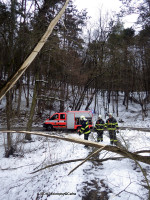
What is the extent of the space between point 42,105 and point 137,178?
15.7 meters

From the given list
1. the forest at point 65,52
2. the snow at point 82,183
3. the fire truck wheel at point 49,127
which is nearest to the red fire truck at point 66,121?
the fire truck wheel at point 49,127

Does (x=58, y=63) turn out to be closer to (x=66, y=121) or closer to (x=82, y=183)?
(x=66, y=121)

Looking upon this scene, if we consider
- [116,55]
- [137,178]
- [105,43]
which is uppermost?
[105,43]

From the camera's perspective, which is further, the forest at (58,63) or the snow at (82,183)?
the snow at (82,183)

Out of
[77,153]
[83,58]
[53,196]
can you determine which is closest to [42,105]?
[83,58]

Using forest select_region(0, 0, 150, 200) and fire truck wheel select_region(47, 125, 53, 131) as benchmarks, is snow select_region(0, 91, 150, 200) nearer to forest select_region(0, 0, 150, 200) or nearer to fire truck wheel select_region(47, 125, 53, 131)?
forest select_region(0, 0, 150, 200)

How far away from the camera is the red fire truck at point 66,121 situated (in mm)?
12909

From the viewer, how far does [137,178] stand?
3.83m

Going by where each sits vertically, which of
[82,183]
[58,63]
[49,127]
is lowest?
[49,127]

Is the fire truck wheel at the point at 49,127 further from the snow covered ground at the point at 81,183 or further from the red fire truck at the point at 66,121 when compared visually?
the snow covered ground at the point at 81,183

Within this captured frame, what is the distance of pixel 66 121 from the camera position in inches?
516

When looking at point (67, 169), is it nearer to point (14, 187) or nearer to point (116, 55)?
point (14, 187)

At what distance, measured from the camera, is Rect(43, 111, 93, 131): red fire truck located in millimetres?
12909

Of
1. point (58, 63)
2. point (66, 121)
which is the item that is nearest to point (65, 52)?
point (58, 63)
